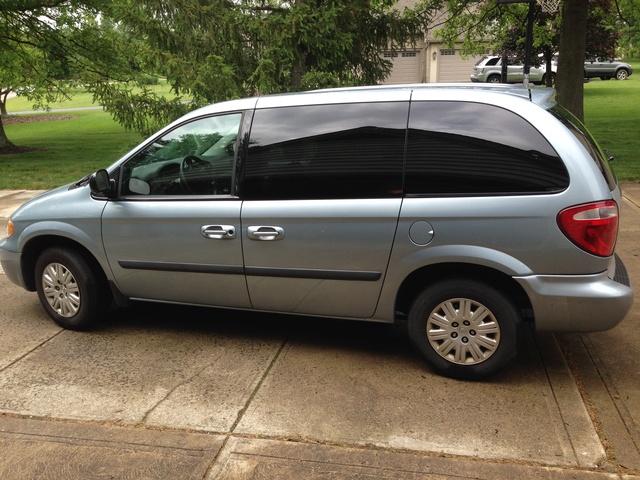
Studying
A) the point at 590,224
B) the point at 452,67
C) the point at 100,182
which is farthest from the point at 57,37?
the point at 452,67

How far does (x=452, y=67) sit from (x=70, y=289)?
38.5 m

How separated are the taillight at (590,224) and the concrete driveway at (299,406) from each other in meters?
0.92

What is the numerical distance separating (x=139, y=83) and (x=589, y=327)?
36.3 ft

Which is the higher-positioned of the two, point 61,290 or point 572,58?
point 572,58

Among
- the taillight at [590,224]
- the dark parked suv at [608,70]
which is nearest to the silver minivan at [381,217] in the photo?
the taillight at [590,224]

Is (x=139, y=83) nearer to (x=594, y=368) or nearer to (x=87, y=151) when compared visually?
(x=87, y=151)

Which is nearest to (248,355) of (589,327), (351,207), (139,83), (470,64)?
(351,207)

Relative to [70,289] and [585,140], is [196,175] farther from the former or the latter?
[585,140]

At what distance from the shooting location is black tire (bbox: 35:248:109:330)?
4801 mm

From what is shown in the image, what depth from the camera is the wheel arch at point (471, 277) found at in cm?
380

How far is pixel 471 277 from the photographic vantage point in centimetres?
384

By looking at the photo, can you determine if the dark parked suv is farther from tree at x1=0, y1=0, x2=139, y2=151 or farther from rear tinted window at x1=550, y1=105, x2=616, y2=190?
rear tinted window at x1=550, y1=105, x2=616, y2=190

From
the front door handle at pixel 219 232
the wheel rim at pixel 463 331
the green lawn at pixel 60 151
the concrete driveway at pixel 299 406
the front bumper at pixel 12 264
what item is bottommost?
the green lawn at pixel 60 151

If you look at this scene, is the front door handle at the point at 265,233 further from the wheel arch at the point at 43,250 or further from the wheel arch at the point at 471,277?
the wheel arch at the point at 43,250
